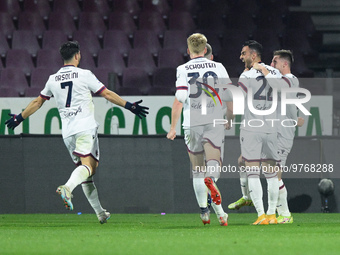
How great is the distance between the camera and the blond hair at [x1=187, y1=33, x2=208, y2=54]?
790 centimetres

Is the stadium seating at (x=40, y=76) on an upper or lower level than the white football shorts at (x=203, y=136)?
upper

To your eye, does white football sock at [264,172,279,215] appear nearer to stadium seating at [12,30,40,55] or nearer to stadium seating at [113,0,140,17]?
stadium seating at [12,30,40,55]

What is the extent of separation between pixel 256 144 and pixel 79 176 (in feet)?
6.37

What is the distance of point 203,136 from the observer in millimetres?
7910

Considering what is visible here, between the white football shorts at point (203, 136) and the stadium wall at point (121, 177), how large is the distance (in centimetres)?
334

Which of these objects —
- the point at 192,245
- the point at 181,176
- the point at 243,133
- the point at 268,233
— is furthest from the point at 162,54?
the point at 192,245

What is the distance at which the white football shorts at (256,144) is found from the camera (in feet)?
26.9

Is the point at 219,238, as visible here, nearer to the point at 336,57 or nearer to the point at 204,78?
the point at 204,78

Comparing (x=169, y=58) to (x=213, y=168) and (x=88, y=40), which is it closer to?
(x=88, y=40)

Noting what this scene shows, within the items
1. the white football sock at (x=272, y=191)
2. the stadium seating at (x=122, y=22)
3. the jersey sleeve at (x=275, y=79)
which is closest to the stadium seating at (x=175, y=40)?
the stadium seating at (x=122, y=22)

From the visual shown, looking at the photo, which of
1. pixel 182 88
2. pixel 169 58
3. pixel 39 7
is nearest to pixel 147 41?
pixel 169 58

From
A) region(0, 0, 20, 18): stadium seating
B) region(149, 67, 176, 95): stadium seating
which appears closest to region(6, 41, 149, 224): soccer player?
region(149, 67, 176, 95): stadium seating

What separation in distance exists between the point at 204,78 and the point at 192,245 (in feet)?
8.50

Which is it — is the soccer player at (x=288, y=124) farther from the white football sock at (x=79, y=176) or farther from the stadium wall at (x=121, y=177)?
the white football sock at (x=79, y=176)
